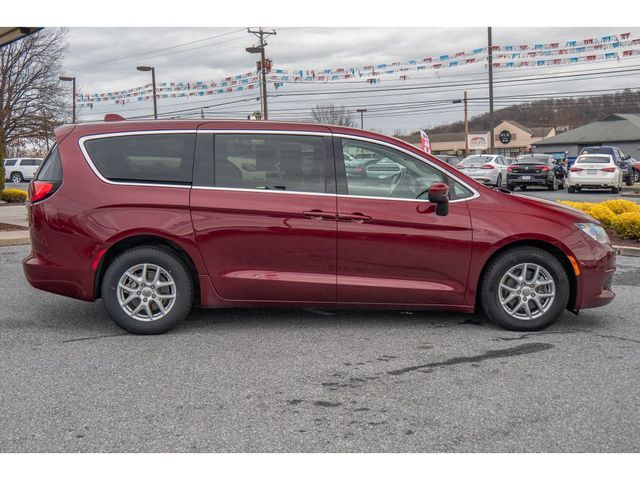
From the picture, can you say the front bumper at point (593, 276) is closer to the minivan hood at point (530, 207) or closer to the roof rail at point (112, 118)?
the minivan hood at point (530, 207)

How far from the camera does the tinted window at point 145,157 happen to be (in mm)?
5637

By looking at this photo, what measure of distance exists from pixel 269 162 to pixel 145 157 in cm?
107

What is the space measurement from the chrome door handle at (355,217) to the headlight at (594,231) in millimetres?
1823

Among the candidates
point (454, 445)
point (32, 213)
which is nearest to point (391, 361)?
point (454, 445)

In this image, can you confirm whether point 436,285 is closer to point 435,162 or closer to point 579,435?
point 435,162

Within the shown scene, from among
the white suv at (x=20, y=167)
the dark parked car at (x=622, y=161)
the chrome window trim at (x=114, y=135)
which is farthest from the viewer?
the white suv at (x=20, y=167)

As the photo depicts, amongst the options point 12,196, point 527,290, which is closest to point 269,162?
point 527,290

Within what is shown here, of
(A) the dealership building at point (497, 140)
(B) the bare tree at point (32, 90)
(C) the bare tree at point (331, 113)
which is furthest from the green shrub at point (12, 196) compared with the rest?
(A) the dealership building at point (497, 140)

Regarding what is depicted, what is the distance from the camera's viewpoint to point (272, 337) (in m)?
5.57

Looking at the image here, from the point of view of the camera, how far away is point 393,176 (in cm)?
567

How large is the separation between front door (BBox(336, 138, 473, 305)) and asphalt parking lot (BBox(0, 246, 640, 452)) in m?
0.38

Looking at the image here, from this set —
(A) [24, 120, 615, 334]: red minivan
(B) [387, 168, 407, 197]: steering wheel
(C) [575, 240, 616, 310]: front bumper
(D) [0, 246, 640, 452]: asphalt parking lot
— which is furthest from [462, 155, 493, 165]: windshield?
(B) [387, 168, 407, 197]: steering wheel

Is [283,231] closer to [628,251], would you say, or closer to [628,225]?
[628,251]

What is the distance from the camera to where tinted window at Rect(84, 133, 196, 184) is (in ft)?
18.5
